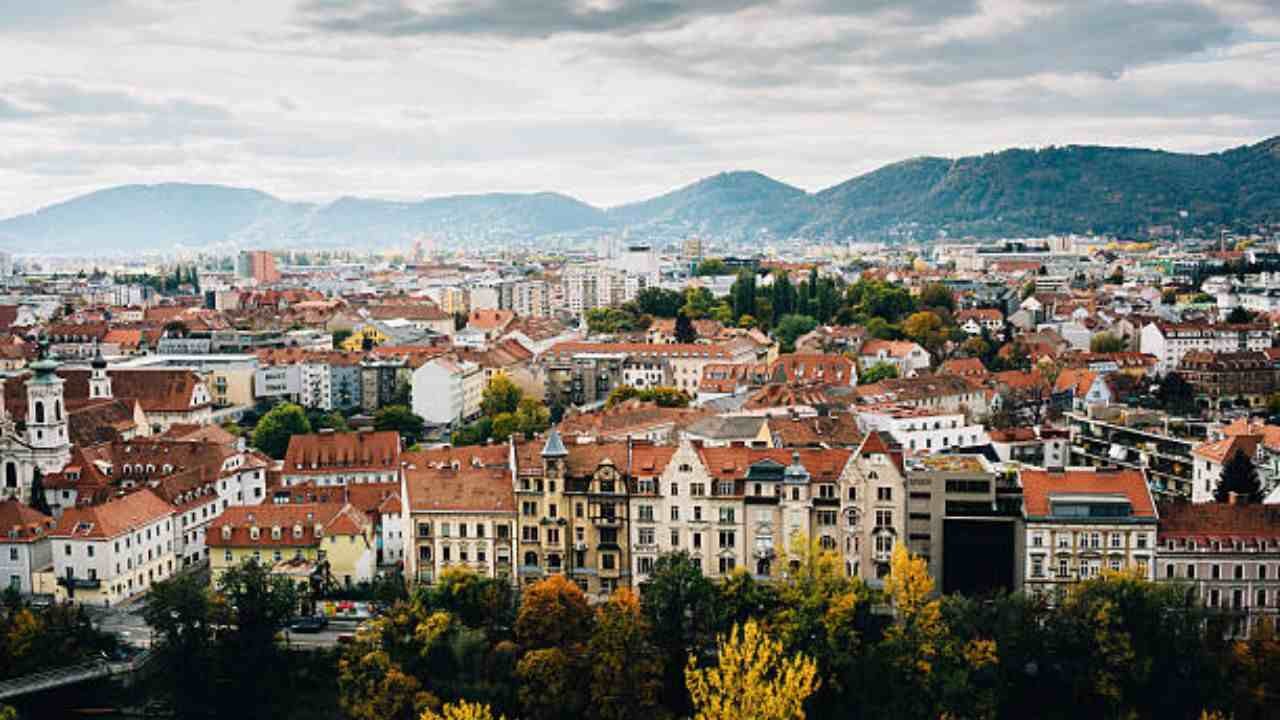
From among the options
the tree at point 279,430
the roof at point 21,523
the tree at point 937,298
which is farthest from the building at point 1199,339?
the roof at point 21,523

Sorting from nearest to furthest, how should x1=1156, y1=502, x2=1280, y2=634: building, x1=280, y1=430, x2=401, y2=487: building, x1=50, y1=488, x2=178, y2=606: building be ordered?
x1=1156, y1=502, x2=1280, y2=634: building
x1=50, y1=488, x2=178, y2=606: building
x1=280, y1=430, x2=401, y2=487: building

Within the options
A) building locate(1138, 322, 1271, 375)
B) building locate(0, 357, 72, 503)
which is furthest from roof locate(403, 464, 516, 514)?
building locate(1138, 322, 1271, 375)

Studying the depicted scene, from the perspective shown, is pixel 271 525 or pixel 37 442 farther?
pixel 37 442

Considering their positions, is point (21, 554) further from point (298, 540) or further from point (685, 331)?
point (685, 331)

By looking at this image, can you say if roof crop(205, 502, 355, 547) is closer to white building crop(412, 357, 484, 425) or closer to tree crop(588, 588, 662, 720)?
tree crop(588, 588, 662, 720)

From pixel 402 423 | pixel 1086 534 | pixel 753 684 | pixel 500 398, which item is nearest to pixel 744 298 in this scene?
pixel 500 398

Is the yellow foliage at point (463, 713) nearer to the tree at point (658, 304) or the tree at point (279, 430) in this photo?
the tree at point (279, 430)
